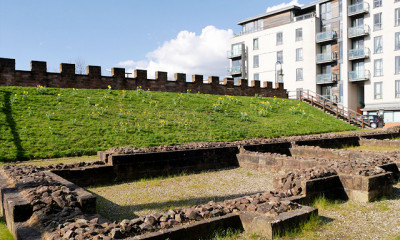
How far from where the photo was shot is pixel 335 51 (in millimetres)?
41594

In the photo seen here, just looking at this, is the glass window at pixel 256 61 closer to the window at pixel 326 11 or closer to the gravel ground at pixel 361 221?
the window at pixel 326 11

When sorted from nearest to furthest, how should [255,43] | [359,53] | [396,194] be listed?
1. [396,194]
2. [359,53]
3. [255,43]

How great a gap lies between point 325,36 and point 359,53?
16.6 ft

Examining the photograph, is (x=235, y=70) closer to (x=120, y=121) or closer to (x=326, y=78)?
(x=326, y=78)

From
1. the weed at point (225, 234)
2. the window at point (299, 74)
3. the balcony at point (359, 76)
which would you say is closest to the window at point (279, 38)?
the window at point (299, 74)

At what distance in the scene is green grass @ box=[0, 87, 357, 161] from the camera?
1262 centimetres

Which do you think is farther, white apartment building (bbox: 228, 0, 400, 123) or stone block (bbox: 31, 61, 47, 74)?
white apartment building (bbox: 228, 0, 400, 123)

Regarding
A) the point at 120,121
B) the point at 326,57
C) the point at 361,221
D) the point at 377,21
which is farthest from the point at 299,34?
the point at 361,221

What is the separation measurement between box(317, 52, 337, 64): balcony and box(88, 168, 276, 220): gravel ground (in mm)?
35706

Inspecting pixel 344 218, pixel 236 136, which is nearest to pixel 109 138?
pixel 236 136

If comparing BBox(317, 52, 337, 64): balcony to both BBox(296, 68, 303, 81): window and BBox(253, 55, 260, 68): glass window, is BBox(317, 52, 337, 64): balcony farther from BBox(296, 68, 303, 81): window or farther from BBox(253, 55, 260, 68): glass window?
BBox(253, 55, 260, 68): glass window

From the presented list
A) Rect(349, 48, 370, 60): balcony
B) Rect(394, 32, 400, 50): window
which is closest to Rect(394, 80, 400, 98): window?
Rect(394, 32, 400, 50): window

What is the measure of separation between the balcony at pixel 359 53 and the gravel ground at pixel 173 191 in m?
34.2

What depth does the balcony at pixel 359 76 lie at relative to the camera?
126 ft
